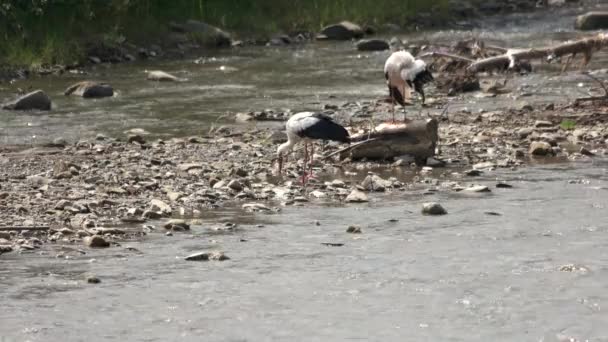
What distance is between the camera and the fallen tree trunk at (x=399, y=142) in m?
13.1

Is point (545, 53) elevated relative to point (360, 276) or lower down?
elevated

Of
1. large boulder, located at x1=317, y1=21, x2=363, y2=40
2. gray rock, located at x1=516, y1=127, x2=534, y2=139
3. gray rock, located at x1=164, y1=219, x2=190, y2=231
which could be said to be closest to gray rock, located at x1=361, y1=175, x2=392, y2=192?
gray rock, located at x1=164, y1=219, x2=190, y2=231

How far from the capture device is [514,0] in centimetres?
3353

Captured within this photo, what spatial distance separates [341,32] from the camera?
88.5 feet

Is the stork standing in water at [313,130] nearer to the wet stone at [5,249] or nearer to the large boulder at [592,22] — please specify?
the wet stone at [5,249]

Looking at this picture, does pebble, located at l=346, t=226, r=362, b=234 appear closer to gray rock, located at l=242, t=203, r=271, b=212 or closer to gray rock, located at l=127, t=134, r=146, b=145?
gray rock, located at l=242, t=203, r=271, b=212

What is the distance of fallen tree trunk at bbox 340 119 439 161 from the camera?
43.1 ft

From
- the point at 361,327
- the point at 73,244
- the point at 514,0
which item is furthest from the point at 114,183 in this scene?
the point at 514,0

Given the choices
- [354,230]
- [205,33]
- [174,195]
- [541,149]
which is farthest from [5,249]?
[205,33]

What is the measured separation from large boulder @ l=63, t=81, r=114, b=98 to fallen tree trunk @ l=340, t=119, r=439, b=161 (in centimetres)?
670

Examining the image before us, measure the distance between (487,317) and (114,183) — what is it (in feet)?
16.7

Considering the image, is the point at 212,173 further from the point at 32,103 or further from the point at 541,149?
the point at 32,103

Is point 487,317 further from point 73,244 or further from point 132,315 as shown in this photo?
point 73,244

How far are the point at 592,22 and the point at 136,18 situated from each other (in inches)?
355
